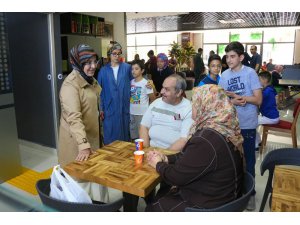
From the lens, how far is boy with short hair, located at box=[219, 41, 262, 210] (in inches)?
92.4

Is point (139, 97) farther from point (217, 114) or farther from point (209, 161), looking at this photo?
point (209, 161)

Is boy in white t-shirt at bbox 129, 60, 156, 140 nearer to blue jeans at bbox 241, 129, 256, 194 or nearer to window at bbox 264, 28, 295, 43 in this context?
blue jeans at bbox 241, 129, 256, 194

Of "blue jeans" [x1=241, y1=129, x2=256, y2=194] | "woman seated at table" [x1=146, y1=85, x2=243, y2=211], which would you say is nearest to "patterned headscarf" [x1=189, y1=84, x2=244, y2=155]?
"woman seated at table" [x1=146, y1=85, x2=243, y2=211]

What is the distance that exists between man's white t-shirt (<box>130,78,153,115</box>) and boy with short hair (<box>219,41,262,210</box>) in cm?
122

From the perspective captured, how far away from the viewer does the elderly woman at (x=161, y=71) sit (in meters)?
4.34

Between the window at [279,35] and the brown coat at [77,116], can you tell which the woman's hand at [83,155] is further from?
the window at [279,35]

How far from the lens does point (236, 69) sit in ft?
7.93

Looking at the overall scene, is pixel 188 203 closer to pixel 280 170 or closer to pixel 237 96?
pixel 280 170

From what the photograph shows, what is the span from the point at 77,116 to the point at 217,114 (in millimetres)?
956

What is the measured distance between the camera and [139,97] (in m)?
3.45

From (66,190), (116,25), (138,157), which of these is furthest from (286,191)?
(116,25)

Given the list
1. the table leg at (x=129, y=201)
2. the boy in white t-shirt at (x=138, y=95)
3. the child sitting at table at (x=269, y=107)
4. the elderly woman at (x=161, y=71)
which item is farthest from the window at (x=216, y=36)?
the table leg at (x=129, y=201)

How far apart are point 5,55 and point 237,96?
92.5 inches
